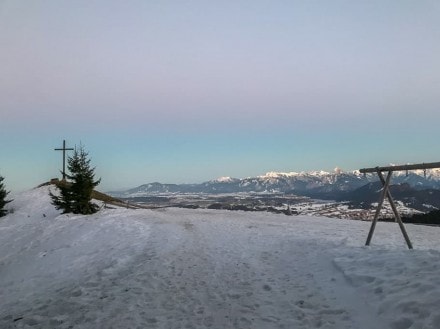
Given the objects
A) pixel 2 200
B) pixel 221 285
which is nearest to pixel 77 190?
pixel 2 200

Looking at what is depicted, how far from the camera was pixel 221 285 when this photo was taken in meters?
9.72

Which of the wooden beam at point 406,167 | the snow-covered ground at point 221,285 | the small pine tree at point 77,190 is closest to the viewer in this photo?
the snow-covered ground at point 221,285

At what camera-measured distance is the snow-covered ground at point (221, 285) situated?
710 cm

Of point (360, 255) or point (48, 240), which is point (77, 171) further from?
point (360, 255)

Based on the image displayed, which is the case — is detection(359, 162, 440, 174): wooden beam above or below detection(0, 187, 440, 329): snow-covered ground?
above

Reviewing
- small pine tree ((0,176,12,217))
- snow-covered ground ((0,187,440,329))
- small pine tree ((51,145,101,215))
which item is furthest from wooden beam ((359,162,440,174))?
small pine tree ((0,176,12,217))

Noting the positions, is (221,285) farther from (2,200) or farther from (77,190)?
(2,200)

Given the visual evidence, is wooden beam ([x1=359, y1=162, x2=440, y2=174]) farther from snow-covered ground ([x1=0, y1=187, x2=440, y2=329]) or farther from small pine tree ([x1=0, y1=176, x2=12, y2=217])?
small pine tree ([x1=0, y1=176, x2=12, y2=217])

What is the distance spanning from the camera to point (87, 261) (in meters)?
14.2

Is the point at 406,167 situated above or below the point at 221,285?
above

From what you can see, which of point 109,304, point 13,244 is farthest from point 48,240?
point 109,304

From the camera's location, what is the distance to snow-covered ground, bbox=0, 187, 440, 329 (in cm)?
710

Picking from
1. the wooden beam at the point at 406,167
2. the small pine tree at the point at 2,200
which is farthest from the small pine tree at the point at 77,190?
the wooden beam at the point at 406,167

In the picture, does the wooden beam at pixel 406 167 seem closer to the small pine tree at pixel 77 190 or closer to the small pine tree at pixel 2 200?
the small pine tree at pixel 77 190
